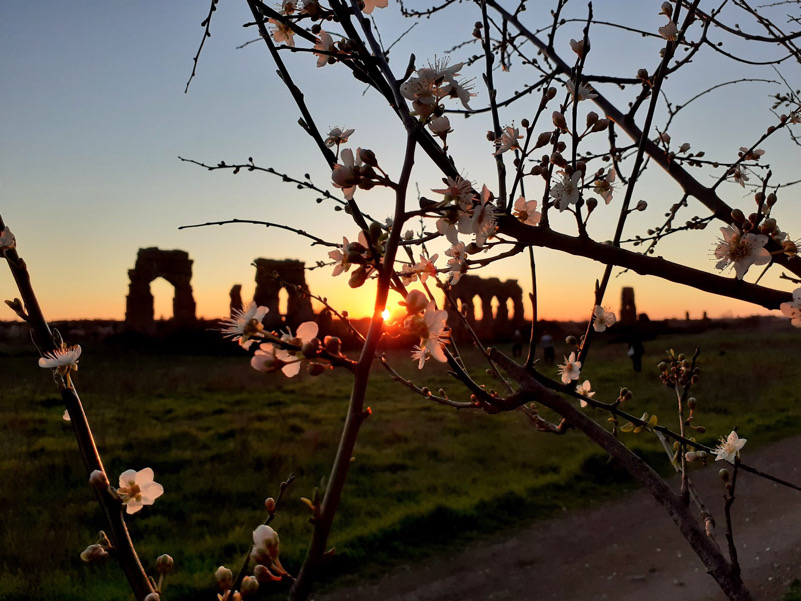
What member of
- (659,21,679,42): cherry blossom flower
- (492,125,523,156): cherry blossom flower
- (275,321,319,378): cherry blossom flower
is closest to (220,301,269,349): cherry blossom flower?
(275,321,319,378): cherry blossom flower

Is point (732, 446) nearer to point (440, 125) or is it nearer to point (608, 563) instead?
point (440, 125)

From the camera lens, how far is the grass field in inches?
179

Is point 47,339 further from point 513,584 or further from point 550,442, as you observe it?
point 550,442

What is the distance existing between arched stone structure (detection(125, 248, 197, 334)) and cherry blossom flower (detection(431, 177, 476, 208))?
3223cm

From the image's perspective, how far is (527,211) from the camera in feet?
5.38

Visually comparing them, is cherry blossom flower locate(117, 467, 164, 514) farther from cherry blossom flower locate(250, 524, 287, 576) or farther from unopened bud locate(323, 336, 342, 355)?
unopened bud locate(323, 336, 342, 355)

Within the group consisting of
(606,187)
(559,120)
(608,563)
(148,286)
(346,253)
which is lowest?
(608,563)

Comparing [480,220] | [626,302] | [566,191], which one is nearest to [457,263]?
[566,191]

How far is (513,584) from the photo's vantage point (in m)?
4.28

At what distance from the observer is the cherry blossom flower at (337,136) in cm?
121

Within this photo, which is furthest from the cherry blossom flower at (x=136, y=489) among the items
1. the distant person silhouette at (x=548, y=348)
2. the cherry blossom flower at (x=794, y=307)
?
the distant person silhouette at (x=548, y=348)

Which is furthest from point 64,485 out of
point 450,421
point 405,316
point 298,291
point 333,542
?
point 405,316

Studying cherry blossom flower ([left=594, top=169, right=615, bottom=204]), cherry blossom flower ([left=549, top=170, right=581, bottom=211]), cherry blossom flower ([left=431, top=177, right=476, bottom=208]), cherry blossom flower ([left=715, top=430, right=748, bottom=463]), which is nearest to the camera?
cherry blossom flower ([left=431, top=177, right=476, bottom=208])

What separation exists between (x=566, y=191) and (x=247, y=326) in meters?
1.13
